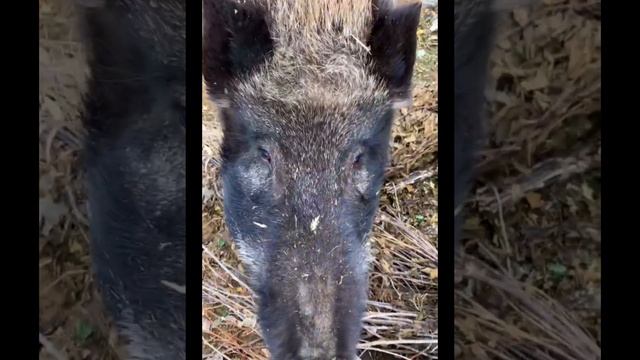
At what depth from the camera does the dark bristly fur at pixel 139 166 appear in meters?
1.98

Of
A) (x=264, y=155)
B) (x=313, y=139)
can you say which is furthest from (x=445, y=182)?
(x=264, y=155)

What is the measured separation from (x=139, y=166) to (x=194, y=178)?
21 cm

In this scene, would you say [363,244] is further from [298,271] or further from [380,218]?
[298,271]

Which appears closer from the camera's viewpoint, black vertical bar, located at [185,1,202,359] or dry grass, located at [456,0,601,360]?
dry grass, located at [456,0,601,360]

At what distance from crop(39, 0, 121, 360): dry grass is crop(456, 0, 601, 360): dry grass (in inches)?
54.8

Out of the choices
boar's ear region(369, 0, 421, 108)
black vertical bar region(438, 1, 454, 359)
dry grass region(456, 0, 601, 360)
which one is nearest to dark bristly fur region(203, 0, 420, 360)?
boar's ear region(369, 0, 421, 108)

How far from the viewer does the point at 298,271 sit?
6.74 feet

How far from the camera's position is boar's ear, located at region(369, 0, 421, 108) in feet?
6.68

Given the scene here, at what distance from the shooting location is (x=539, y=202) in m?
1.89

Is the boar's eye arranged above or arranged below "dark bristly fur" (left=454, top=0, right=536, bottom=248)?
below

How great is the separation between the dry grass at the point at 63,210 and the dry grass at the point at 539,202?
4.57 ft

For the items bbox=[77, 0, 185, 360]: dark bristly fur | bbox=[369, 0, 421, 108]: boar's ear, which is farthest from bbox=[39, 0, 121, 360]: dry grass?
bbox=[369, 0, 421, 108]: boar's ear

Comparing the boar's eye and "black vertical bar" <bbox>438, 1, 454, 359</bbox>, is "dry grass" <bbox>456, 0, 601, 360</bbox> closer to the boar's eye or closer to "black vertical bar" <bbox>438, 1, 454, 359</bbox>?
"black vertical bar" <bbox>438, 1, 454, 359</bbox>
